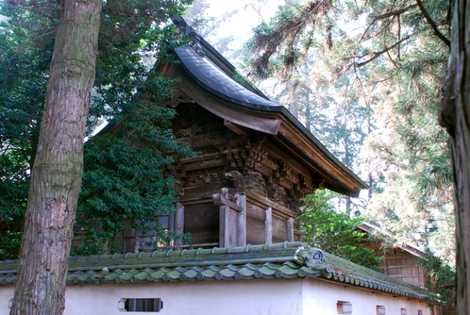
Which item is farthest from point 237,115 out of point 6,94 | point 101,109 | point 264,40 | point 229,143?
point 6,94

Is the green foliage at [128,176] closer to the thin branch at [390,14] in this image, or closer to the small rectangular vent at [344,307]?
the small rectangular vent at [344,307]

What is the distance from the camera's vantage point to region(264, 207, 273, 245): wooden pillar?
8.92 metres

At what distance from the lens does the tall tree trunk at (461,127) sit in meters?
1.05

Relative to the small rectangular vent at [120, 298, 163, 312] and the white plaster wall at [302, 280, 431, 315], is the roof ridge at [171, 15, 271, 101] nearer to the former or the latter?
the white plaster wall at [302, 280, 431, 315]

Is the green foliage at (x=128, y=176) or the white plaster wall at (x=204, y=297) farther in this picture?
the green foliage at (x=128, y=176)

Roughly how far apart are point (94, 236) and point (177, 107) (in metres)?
3.23

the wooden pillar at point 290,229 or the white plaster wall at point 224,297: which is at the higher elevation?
the wooden pillar at point 290,229

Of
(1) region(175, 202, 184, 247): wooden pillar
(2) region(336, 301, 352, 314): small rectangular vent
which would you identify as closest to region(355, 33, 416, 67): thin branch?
(1) region(175, 202, 184, 247): wooden pillar

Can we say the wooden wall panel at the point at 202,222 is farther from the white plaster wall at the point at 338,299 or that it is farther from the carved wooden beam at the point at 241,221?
the white plaster wall at the point at 338,299

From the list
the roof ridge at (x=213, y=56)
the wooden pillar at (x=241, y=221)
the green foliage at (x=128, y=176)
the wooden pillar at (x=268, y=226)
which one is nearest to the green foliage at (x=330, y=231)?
the wooden pillar at (x=268, y=226)

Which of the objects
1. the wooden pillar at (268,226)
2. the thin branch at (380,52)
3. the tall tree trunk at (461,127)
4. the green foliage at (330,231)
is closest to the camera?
the tall tree trunk at (461,127)

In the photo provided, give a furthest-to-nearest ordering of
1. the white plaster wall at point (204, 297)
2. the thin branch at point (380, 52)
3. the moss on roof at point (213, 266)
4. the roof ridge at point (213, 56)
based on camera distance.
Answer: the roof ridge at point (213, 56) → the thin branch at point (380, 52) → the white plaster wall at point (204, 297) → the moss on roof at point (213, 266)

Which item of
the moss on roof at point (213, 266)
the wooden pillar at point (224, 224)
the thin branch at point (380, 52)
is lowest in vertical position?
the moss on roof at point (213, 266)

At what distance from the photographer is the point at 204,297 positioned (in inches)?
185
